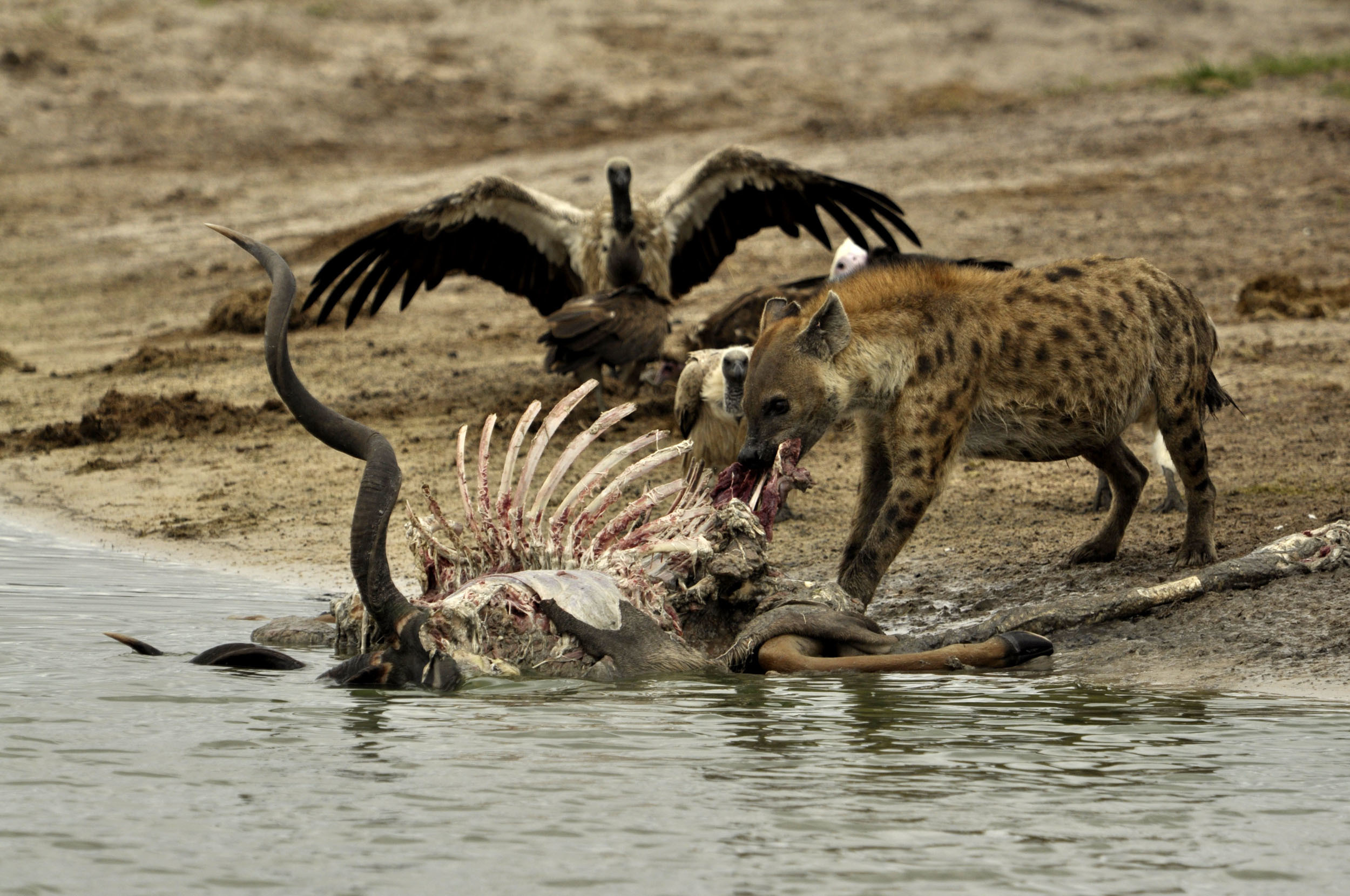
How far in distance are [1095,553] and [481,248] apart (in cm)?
529

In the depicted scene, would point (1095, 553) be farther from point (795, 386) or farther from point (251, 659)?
point (251, 659)

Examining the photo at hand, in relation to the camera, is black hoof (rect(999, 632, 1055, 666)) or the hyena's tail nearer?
black hoof (rect(999, 632, 1055, 666))

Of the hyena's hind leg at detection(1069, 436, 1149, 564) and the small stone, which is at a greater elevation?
the hyena's hind leg at detection(1069, 436, 1149, 564)

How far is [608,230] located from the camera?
1050cm

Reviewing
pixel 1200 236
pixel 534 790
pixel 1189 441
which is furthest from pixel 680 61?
pixel 534 790

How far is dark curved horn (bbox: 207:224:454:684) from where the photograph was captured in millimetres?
4609

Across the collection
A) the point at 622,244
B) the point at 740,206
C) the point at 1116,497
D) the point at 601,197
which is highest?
the point at 601,197

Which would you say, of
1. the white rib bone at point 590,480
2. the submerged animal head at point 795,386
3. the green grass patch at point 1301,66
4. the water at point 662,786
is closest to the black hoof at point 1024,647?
the water at point 662,786

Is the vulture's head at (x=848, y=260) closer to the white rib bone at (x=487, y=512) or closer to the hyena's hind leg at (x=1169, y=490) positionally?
the hyena's hind leg at (x=1169, y=490)

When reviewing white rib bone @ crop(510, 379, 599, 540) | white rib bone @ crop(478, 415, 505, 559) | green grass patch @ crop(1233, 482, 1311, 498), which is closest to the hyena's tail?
green grass patch @ crop(1233, 482, 1311, 498)

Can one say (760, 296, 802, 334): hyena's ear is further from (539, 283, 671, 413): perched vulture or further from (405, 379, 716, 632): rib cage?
(539, 283, 671, 413): perched vulture

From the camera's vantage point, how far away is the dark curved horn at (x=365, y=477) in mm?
4609

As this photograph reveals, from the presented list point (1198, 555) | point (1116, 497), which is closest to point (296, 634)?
point (1116, 497)

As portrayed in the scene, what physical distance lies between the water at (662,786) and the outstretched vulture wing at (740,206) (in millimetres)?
5823
